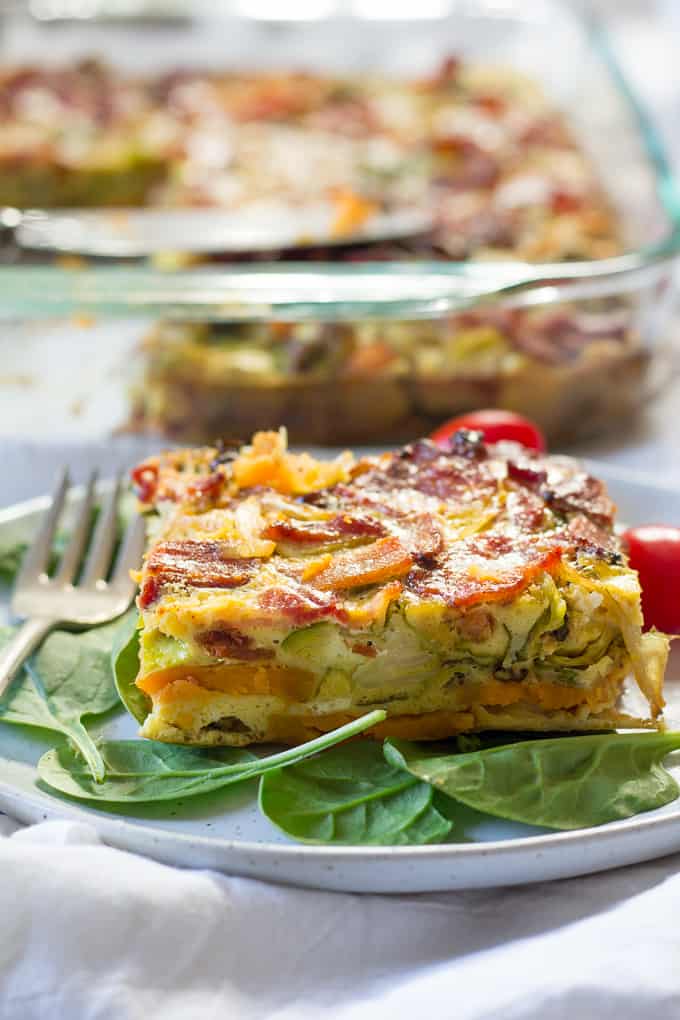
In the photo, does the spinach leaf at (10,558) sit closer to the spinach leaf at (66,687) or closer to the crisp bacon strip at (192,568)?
the spinach leaf at (66,687)

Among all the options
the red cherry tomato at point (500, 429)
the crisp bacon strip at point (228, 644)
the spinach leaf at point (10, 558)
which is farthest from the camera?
the red cherry tomato at point (500, 429)

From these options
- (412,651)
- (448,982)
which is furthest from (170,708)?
(448,982)

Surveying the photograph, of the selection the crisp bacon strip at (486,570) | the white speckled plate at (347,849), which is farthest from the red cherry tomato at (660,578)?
the white speckled plate at (347,849)

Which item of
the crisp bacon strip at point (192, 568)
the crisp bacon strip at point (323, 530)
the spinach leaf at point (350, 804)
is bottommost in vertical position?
the spinach leaf at point (350, 804)

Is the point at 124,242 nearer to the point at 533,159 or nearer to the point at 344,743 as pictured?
the point at 533,159

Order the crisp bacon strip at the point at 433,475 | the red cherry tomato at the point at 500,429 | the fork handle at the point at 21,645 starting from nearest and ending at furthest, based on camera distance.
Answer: the fork handle at the point at 21,645 → the crisp bacon strip at the point at 433,475 → the red cherry tomato at the point at 500,429

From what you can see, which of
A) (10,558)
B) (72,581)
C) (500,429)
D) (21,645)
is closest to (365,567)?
(21,645)
